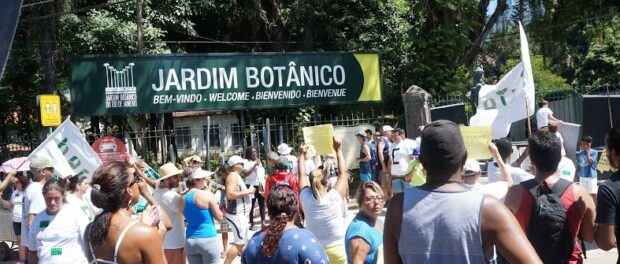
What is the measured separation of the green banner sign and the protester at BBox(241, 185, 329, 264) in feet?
42.5

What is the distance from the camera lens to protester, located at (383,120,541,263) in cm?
302

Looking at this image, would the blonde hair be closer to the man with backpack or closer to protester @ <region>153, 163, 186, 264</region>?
protester @ <region>153, 163, 186, 264</region>

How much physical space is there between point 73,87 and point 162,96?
2.03m

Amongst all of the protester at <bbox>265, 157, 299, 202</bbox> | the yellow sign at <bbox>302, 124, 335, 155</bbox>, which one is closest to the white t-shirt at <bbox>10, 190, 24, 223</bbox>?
the protester at <bbox>265, 157, 299, 202</bbox>

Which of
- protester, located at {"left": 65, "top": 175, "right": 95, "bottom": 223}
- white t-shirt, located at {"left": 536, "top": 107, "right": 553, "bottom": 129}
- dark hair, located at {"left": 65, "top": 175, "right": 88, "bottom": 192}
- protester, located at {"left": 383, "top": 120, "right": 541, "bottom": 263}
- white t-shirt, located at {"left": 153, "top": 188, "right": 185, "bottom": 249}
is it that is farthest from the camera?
white t-shirt, located at {"left": 536, "top": 107, "right": 553, "bottom": 129}

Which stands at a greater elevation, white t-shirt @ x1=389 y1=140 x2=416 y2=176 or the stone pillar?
the stone pillar

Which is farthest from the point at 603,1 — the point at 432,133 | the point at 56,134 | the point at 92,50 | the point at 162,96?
the point at 432,133

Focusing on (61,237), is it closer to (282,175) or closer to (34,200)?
(34,200)

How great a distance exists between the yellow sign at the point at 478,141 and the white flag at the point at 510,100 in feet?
7.77

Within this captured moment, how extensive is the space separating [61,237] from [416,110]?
13005mm

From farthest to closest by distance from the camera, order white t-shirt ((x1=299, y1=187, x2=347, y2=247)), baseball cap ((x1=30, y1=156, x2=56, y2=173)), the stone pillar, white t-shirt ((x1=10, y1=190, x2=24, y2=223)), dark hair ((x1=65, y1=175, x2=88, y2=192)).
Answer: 1. the stone pillar
2. white t-shirt ((x1=10, y1=190, x2=24, y2=223))
3. baseball cap ((x1=30, y1=156, x2=56, y2=173))
4. dark hair ((x1=65, y1=175, x2=88, y2=192))
5. white t-shirt ((x1=299, y1=187, x2=347, y2=247))

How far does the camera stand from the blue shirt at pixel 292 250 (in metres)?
4.49

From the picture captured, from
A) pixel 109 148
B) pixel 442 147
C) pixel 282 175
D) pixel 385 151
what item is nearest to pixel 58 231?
pixel 442 147

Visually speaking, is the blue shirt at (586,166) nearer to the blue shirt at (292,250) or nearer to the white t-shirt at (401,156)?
the white t-shirt at (401,156)
